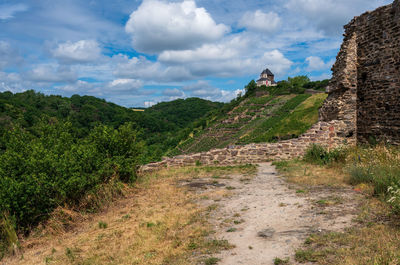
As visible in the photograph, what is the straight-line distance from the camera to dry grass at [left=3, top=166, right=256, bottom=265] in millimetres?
3609

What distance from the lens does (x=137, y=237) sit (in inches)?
167

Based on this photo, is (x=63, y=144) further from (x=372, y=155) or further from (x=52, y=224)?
(x=372, y=155)

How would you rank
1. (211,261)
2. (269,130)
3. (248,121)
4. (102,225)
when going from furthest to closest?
1. (248,121)
2. (269,130)
3. (102,225)
4. (211,261)

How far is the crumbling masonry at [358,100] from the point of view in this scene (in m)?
8.38

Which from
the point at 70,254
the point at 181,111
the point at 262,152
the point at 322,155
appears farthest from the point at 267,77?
the point at 70,254

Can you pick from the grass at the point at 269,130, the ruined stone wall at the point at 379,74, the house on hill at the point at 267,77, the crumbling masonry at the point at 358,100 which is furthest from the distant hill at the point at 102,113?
the ruined stone wall at the point at 379,74

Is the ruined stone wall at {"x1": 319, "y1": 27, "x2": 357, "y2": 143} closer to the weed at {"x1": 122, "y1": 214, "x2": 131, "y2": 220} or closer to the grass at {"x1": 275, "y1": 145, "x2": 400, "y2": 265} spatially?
the grass at {"x1": 275, "y1": 145, "x2": 400, "y2": 265}

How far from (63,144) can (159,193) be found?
10.1 feet

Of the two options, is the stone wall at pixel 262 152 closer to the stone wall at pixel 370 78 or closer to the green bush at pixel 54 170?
the stone wall at pixel 370 78

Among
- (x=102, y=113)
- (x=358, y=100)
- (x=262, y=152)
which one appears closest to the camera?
(x=358, y=100)

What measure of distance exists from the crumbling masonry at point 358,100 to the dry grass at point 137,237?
15.4 ft

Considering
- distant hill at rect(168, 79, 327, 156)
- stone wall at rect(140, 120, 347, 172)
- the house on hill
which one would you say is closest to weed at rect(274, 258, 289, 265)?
stone wall at rect(140, 120, 347, 172)

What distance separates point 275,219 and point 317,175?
11.4 feet

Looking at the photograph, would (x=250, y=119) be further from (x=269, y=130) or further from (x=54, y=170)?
(x=54, y=170)
